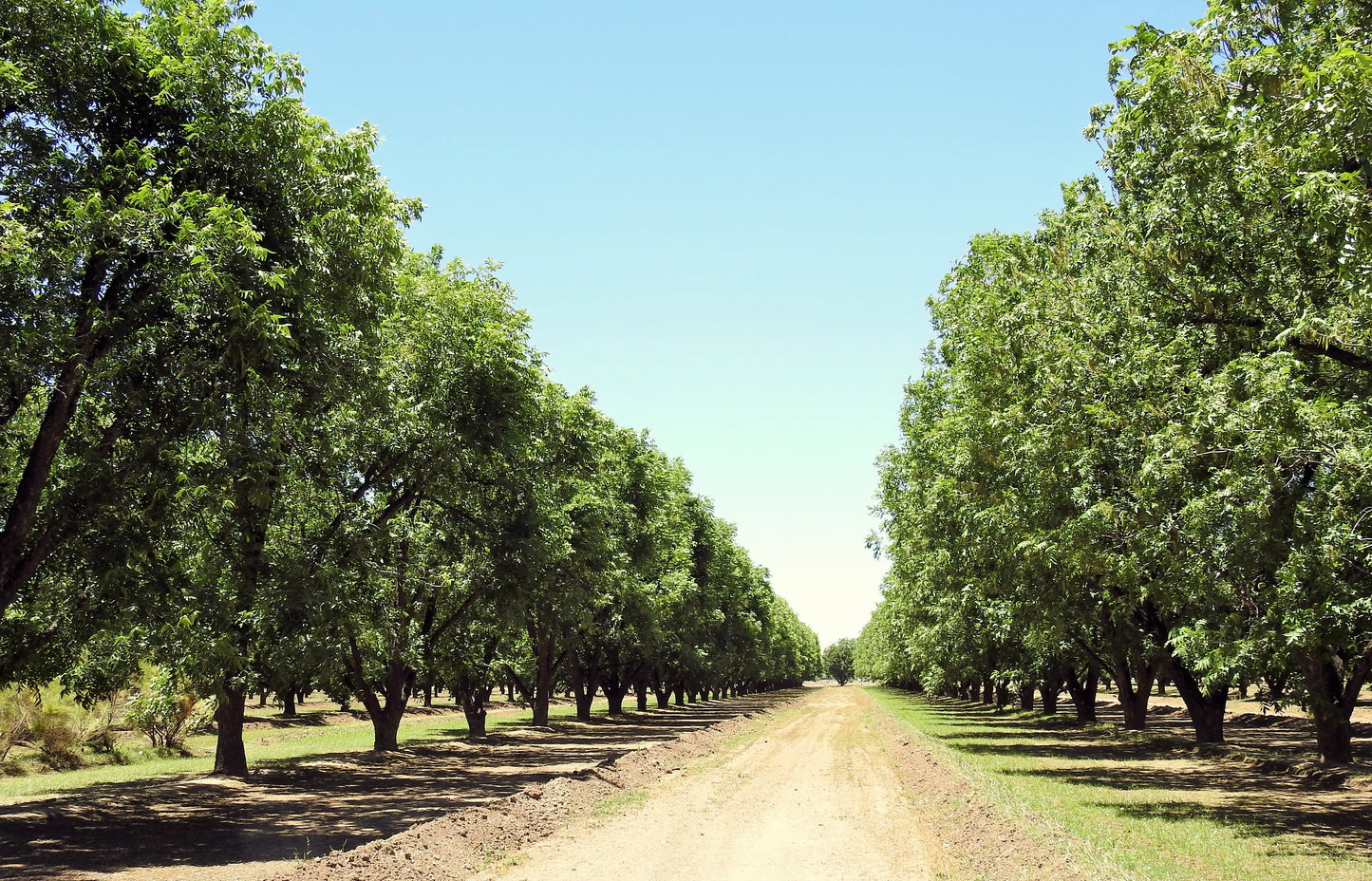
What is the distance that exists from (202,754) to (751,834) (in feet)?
100

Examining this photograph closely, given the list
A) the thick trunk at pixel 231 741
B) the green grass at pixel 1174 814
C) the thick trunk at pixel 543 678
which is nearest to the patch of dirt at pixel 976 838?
the green grass at pixel 1174 814

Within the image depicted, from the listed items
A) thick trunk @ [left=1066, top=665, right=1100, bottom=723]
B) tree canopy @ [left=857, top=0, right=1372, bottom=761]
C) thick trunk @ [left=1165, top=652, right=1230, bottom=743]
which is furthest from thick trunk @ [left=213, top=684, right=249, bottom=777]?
thick trunk @ [left=1066, top=665, right=1100, bottom=723]

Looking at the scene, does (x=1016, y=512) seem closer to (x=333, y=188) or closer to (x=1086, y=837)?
(x=1086, y=837)

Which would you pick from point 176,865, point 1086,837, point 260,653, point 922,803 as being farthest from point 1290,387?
point 260,653

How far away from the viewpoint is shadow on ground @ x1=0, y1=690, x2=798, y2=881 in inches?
524

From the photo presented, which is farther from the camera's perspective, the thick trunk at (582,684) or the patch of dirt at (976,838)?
the thick trunk at (582,684)

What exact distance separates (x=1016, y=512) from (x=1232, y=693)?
6782 centimetres

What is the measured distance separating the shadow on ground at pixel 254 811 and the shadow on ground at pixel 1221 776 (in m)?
13.5

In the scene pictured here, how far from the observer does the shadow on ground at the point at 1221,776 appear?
563 inches

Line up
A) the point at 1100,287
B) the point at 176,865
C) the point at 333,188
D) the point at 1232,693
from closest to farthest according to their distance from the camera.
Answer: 1. the point at 176,865
2. the point at 333,188
3. the point at 1100,287
4. the point at 1232,693

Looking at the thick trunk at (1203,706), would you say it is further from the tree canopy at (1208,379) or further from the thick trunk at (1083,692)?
the thick trunk at (1083,692)

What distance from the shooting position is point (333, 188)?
15.4m

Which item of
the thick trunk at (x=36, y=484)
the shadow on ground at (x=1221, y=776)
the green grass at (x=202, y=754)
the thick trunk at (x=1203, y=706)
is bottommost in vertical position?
the green grass at (x=202, y=754)

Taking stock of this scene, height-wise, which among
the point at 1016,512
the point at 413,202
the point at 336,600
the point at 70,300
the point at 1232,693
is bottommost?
the point at 1232,693
